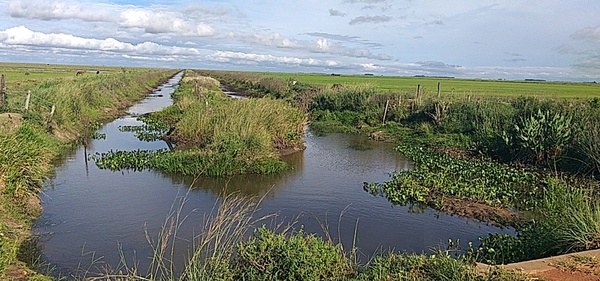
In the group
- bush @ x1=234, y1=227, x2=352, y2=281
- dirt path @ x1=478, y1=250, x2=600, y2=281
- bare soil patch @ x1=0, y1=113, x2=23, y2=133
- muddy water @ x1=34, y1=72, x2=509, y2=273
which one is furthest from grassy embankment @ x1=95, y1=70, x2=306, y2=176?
dirt path @ x1=478, y1=250, x2=600, y2=281

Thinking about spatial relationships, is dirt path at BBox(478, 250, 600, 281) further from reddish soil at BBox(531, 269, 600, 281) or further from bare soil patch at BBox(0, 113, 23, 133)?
bare soil patch at BBox(0, 113, 23, 133)

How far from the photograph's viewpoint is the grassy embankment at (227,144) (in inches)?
569

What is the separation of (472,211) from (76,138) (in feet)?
52.8

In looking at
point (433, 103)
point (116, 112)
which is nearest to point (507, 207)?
point (433, 103)

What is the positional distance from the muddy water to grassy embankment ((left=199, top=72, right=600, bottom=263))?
107 centimetres

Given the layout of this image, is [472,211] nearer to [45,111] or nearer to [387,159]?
[387,159]

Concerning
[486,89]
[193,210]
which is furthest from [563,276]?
[486,89]

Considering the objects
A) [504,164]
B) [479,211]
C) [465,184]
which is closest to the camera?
[479,211]

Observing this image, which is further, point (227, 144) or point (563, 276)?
point (227, 144)

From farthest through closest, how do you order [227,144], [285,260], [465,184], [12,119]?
[12,119] → [227,144] → [465,184] → [285,260]

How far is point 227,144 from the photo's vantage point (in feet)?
48.0

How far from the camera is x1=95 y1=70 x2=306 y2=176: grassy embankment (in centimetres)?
1446

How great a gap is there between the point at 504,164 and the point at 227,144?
29.7 ft

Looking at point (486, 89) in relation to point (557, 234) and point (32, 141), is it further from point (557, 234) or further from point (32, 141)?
point (32, 141)
